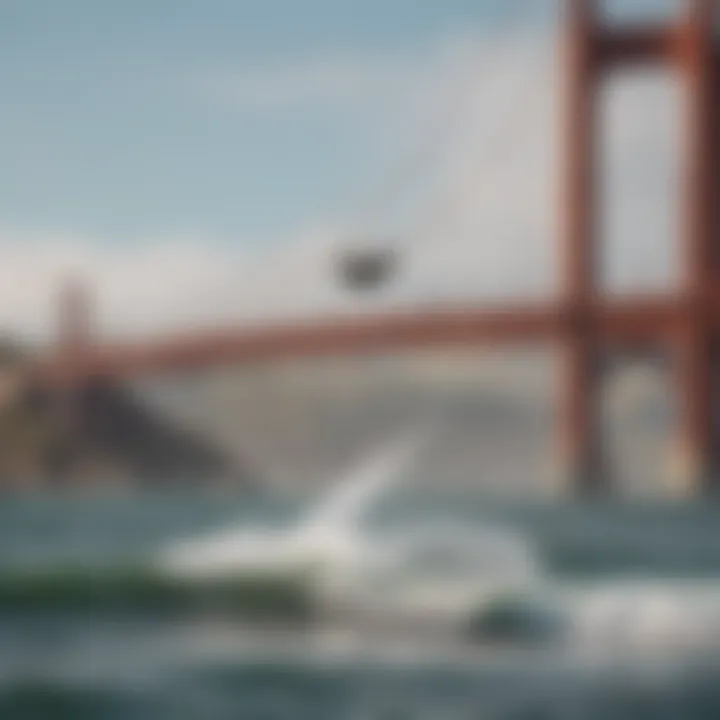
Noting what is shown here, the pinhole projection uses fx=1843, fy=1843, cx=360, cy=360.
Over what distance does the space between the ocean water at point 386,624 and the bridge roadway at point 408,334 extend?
25 cm

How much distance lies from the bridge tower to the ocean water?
0.15m

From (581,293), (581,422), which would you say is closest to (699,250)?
(581,293)

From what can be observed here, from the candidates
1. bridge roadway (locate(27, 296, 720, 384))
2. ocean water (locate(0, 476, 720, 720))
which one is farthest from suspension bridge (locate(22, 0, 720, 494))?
ocean water (locate(0, 476, 720, 720))

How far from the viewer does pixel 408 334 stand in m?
3.13

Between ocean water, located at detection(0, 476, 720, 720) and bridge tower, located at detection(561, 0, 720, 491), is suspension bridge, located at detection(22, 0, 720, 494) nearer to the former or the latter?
bridge tower, located at detection(561, 0, 720, 491)

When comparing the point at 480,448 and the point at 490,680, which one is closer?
the point at 490,680

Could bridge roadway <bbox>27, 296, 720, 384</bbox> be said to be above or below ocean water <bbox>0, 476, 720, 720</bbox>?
above

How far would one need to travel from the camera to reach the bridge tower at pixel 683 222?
10.2 ft

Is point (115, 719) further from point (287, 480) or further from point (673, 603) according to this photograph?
point (673, 603)

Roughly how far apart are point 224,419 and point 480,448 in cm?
46

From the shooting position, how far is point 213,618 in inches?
124

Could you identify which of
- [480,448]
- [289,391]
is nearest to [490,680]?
[480,448]

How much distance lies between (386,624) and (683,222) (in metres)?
0.87

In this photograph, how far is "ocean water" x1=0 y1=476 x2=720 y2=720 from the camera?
2.94 m
